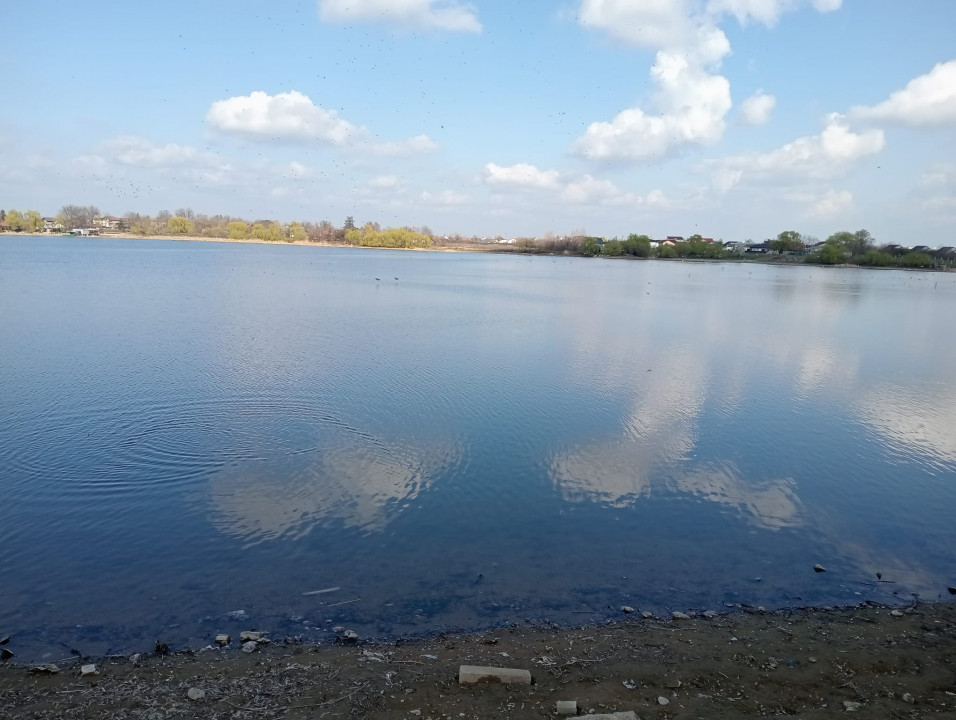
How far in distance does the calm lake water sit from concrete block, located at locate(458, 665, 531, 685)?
1343 mm

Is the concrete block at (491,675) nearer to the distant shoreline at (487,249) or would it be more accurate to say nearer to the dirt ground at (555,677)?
the dirt ground at (555,677)

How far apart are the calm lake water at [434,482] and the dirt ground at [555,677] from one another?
1.79ft

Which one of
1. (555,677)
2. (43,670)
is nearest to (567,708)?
(555,677)

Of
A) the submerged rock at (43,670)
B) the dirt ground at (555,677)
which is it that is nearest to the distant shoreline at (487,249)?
the dirt ground at (555,677)

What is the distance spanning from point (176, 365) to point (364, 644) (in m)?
13.8

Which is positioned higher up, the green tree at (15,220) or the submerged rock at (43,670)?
the green tree at (15,220)

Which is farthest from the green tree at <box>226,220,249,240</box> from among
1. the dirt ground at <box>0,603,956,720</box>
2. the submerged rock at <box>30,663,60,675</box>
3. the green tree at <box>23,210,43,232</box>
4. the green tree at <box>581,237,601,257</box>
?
the dirt ground at <box>0,603,956,720</box>

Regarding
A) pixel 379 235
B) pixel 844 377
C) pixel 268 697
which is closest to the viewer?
pixel 268 697

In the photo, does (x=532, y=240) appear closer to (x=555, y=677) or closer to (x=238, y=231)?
(x=238, y=231)

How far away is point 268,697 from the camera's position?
5328 mm

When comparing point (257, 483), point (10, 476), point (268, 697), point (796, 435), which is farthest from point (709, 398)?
point (10, 476)

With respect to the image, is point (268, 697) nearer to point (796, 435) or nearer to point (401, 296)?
point (796, 435)

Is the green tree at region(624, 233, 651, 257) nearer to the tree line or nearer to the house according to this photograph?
the tree line

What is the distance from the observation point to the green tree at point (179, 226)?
556 ft
